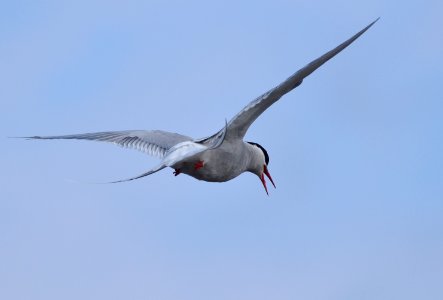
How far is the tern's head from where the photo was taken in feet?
42.7

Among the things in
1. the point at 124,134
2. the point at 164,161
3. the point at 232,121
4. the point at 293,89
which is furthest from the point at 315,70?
the point at 124,134

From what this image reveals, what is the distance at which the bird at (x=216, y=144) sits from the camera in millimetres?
11078

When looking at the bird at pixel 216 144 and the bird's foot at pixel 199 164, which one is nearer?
the bird at pixel 216 144

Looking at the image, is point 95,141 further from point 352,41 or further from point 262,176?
point 352,41

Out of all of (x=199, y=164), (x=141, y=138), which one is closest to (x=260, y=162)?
(x=141, y=138)

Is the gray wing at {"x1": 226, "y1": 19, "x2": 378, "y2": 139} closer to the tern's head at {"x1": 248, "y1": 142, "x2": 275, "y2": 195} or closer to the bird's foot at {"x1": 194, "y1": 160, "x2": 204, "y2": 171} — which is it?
the bird's foot at {"x1": 194, "y1": 160, "x2": 204, "y2": 171}

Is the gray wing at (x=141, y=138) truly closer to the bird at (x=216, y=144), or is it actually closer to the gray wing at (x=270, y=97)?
the bird at (x=216, y=144)

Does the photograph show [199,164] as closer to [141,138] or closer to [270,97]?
[270,97]

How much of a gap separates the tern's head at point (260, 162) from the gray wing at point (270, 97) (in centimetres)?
99

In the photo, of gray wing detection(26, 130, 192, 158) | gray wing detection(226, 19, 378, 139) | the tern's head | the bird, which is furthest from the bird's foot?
the tern's head

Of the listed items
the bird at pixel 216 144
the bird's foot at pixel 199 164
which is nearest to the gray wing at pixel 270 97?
the bird at pixel 216 144

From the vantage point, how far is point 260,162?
43.3ft

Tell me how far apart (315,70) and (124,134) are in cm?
283

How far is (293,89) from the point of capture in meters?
11.5
